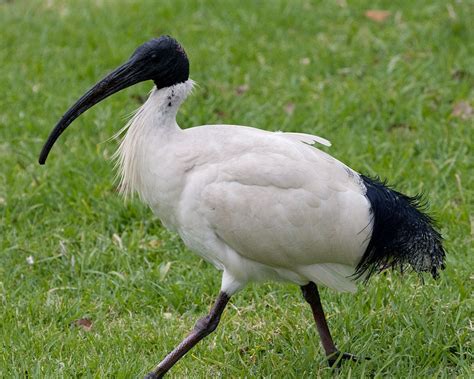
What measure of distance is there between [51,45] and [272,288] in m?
4.44

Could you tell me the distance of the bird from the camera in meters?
4.41

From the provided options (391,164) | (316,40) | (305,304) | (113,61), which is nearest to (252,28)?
(316,40)

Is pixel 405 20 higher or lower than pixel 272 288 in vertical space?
higher

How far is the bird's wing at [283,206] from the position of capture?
4.39 m

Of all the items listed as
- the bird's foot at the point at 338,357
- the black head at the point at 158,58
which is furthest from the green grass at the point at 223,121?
the black head at the point at 158,58

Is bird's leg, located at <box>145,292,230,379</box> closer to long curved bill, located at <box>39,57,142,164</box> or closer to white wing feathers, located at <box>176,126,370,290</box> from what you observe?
white wing feathers, located at <box>176,126,370,290</box>

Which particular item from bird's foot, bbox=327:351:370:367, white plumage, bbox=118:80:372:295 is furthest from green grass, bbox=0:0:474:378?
white plumage, bbox=118:80:372:295

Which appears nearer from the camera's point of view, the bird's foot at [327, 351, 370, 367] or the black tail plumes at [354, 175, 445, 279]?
the black tail plumes at [354, 175, 445, 279]

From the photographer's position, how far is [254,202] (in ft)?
14.4

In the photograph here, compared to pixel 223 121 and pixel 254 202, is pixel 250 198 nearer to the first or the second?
pixel 254 202

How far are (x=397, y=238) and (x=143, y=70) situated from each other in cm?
145

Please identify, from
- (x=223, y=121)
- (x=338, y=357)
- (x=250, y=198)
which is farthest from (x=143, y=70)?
(x=223, y=121)

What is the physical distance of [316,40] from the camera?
8805 mm

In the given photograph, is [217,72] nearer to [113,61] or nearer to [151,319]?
[113,61]
